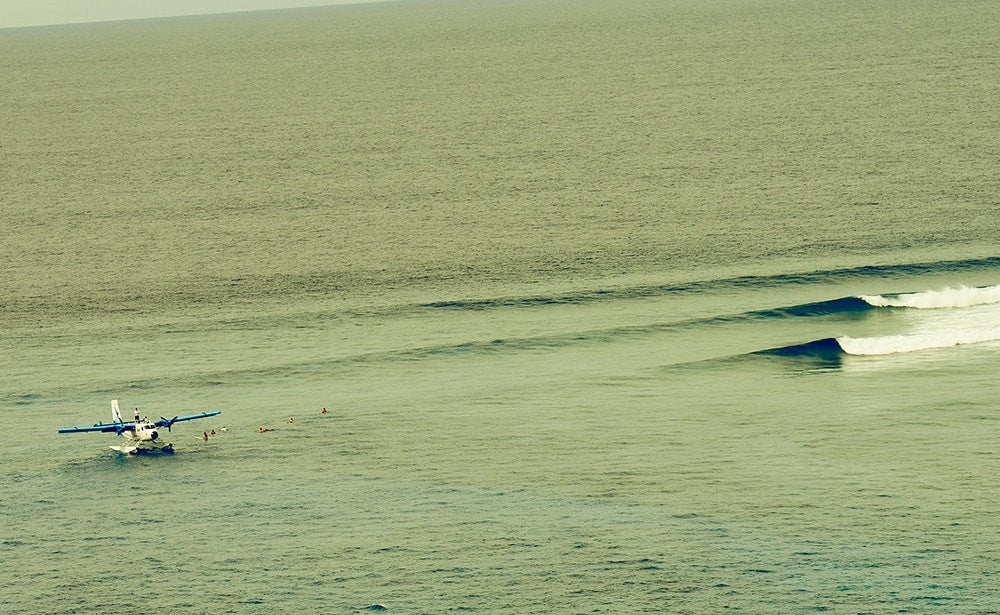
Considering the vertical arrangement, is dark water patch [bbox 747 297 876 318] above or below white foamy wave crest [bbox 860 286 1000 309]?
above

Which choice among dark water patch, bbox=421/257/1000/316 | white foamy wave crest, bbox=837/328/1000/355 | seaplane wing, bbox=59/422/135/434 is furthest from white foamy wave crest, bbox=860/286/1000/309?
seaplane wing, bbox=59/422/135/434

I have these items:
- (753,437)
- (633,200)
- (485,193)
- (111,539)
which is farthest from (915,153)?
(111,539)

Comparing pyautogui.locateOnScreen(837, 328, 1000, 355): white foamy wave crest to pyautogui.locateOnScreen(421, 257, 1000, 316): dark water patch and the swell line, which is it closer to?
pyautogui.locateOnScreen(421, 257, 1000, 316): dark water patch

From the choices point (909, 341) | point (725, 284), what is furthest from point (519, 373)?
point (909, 341)

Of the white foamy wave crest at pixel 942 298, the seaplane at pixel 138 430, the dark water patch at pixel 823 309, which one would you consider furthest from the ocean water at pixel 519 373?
the seaplane at pixel 138 430

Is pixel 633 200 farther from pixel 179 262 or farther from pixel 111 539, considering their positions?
pixel 111 539

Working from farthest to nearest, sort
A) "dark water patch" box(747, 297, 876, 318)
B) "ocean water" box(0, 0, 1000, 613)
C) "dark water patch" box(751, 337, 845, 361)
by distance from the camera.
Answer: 1. "dark water patch" box(747, 297, 876, 318)
2. "dark water patch" box(751, 337, 845, 361)
3. "ocean water" box(0, 0, 1000, 613)
